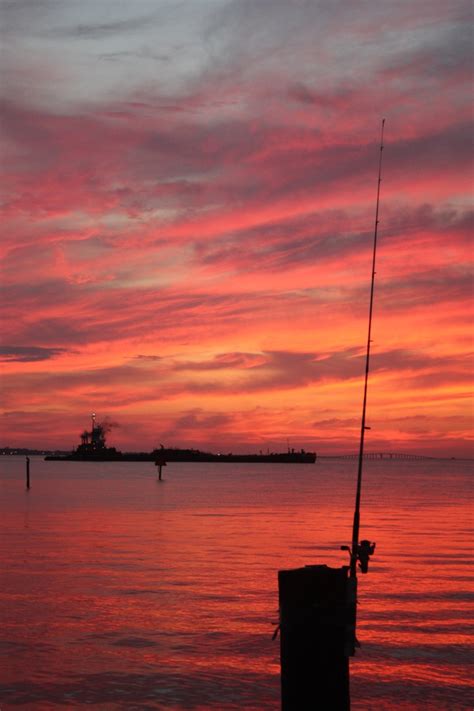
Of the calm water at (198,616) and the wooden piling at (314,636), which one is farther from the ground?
the wooden piling at (314,636)

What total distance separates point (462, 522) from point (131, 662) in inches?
1747

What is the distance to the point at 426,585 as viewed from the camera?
31.0 meters

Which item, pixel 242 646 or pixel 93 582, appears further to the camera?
pixel 93 582

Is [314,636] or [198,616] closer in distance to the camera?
[314,636]

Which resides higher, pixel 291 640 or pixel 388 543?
pixel 291 640

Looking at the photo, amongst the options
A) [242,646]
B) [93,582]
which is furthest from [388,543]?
[242,646]

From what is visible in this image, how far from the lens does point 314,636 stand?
11.4 m

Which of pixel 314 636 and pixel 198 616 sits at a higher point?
pixel 314 636

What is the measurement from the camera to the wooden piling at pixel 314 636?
11391 millimetres

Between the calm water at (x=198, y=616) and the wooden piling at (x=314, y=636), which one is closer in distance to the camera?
the wooden piling at (x=314, y=636)

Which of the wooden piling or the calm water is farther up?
the wooden piling

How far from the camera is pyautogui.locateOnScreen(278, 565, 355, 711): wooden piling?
11.4 meters

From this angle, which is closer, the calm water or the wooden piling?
the wooden piling

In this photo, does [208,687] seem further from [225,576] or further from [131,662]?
[225,576]
